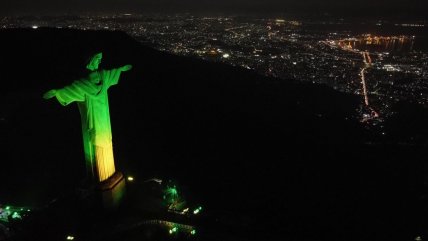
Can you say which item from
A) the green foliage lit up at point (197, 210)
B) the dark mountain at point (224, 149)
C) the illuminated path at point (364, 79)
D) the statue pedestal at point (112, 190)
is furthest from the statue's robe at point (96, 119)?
the illuminated path at point (364, 79)

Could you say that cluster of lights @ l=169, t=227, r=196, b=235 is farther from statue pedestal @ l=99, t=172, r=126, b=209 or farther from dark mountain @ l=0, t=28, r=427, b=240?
statue pedestal @ l=99, t=172, r=126, b=209

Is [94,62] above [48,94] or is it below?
above

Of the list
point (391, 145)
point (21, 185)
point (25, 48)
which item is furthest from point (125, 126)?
point (391, 145)

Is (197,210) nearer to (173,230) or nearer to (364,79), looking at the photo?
(173,230)

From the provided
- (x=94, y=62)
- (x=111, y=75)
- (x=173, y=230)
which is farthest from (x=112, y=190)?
(x=94, y=62)

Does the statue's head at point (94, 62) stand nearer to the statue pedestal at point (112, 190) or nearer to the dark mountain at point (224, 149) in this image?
the dark mountain at point (224, 149)

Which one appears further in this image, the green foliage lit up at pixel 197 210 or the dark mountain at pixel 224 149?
the dark mountain at pixel 224 149

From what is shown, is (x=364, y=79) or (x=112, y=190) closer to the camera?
(x=112, y=190)

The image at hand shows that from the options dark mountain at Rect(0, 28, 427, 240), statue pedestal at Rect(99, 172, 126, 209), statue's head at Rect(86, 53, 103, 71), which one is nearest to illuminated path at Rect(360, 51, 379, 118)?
dark mountain at Rect(0, 28, 427, 240)
